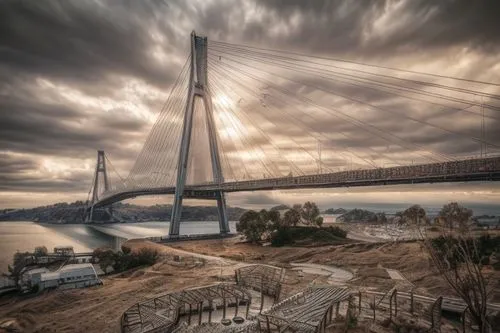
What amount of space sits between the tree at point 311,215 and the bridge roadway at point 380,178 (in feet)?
22.3

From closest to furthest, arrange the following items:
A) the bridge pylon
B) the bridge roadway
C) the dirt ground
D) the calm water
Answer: the dirt ground, the bridge roadway, the bridge pylon, the calm water

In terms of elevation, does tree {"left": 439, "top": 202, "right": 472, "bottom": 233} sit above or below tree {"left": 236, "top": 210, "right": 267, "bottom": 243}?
above

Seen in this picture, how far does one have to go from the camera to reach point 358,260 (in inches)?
997

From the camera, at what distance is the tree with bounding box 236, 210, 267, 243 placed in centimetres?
4066

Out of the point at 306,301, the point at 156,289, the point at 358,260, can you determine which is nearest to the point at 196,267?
the point at 156,289

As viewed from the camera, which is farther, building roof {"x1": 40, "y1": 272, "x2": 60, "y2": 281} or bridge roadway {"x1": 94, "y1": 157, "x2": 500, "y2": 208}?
building roof {"x1": 40, "y1": 272, "x2": 60, "y2": 281}

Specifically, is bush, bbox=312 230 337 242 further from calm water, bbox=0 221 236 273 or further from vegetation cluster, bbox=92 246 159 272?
calm water, bbox=0 221 236 273

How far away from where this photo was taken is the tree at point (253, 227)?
40656 mm

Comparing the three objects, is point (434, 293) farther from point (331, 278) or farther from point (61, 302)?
point (61, 302)

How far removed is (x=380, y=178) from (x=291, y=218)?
15499 millimetres

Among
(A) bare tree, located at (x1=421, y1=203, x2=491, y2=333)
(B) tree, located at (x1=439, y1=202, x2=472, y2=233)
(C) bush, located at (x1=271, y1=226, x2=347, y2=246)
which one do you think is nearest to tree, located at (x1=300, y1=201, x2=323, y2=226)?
(C) bush, located at (x1=271, y1=226, x2=347, y2=246)

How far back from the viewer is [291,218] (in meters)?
42.9

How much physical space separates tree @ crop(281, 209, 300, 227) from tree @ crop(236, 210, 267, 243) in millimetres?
2834

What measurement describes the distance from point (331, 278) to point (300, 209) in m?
25.9
